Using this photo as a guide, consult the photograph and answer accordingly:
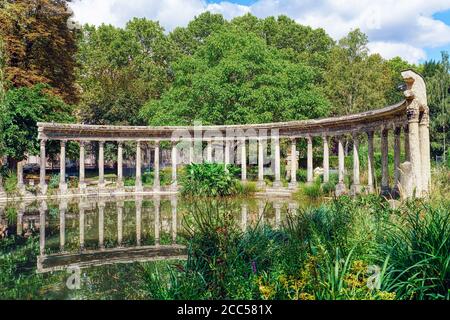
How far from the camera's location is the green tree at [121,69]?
46500 mm

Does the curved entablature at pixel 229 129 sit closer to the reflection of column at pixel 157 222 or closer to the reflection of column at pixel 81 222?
the reflection of column at pixel 81 222

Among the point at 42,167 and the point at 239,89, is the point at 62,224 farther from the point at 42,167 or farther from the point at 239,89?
the point at 239,89

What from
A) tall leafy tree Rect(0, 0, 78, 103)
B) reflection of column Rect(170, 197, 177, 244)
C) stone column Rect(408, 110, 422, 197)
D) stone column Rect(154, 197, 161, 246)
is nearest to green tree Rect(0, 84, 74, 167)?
tall leafy tree Rect(0, 0, 78, 103)

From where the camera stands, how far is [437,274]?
579cm

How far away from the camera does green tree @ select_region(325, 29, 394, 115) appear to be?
149ft

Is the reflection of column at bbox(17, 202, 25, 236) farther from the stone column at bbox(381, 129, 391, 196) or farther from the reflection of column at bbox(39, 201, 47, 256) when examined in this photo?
the stone column at bbox(381, 129, 391, 196)

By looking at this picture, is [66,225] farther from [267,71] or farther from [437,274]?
[267,71]

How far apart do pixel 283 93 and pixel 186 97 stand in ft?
28.9

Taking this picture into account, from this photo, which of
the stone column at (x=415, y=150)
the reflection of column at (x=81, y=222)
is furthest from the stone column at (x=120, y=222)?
the stone column at (x=415, y=150)

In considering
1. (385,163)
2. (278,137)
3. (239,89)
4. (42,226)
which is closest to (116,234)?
(42,226)

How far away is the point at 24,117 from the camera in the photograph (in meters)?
30.1

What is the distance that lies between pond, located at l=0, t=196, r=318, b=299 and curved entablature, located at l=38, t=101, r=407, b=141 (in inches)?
317

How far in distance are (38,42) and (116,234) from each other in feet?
87.9

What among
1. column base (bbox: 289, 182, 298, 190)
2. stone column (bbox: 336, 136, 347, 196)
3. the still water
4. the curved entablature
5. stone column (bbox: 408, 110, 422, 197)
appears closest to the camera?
the still water
